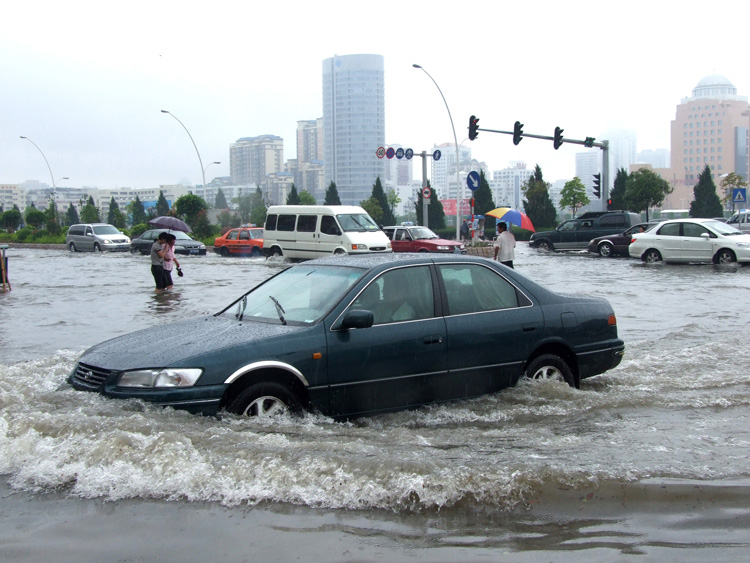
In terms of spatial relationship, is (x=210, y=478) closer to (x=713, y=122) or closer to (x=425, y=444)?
(x=425, y=444)

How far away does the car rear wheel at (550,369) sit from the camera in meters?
6.27

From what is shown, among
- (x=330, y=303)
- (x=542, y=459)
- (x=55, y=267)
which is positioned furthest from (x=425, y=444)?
(x=55, y=267)

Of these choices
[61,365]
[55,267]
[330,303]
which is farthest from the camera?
[55,267]

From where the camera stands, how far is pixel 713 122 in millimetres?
167375

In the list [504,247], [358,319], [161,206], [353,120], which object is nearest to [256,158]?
[353,120]

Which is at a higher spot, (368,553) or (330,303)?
(330,303)

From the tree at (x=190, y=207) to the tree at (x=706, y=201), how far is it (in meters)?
34.8

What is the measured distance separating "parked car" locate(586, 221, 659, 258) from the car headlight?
2715 centimetres

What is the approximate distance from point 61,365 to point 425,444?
4.55 meters

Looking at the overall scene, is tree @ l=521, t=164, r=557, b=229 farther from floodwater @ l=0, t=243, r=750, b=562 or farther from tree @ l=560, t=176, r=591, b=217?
floodwater @ l=0, t=243, r=750, b=562

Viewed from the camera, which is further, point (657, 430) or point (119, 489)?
point (657, 430)

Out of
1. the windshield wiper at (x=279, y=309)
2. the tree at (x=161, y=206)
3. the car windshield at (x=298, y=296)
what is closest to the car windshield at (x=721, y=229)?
the car windshield at (x=298, y=296)

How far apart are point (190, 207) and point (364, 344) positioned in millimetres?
43644

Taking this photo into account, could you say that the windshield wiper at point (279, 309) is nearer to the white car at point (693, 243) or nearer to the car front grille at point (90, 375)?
the car front grille at point (90, 375)
